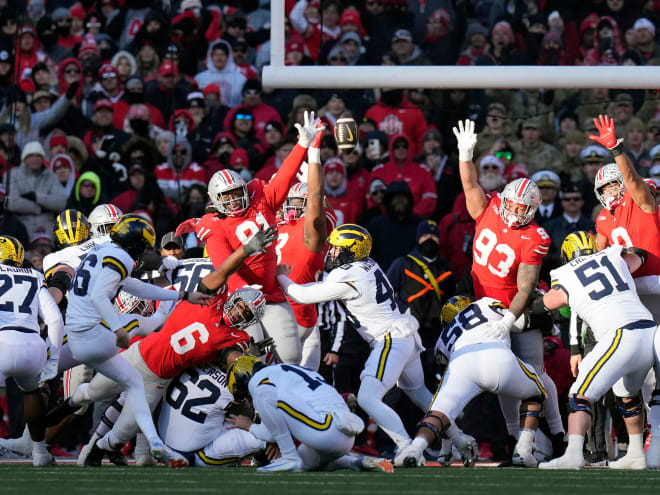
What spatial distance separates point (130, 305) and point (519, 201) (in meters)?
2.90

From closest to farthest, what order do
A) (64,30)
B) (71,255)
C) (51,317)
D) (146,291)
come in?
(146,291) → (51,317) → (71,255) → (64,30)

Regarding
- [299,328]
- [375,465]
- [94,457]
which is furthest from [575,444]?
[94,457]

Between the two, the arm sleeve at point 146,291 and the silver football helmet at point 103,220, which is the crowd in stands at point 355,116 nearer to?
the silver football helmet at point 103,220

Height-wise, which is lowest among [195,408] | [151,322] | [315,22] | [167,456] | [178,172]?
[167,456]

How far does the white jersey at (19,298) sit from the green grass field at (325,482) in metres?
1.15

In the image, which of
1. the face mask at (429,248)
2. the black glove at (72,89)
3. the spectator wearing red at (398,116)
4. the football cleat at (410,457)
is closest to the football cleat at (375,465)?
the football cleat at (410,457)

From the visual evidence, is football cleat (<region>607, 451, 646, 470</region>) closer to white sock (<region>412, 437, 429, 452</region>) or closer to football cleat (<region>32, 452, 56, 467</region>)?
white sock (<region>412, 437, 429, 452</region>)

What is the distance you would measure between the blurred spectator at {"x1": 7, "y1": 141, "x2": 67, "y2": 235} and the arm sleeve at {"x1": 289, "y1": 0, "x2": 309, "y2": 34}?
258 cm

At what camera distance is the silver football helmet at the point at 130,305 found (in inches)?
373

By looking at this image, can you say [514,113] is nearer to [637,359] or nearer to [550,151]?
[550,151]

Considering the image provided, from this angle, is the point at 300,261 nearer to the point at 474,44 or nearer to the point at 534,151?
the point at 534,151

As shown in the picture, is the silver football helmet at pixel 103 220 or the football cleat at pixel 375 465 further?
the silver football helmet at pixel 103 220

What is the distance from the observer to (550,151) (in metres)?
11.4

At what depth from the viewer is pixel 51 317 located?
855 centimetres
